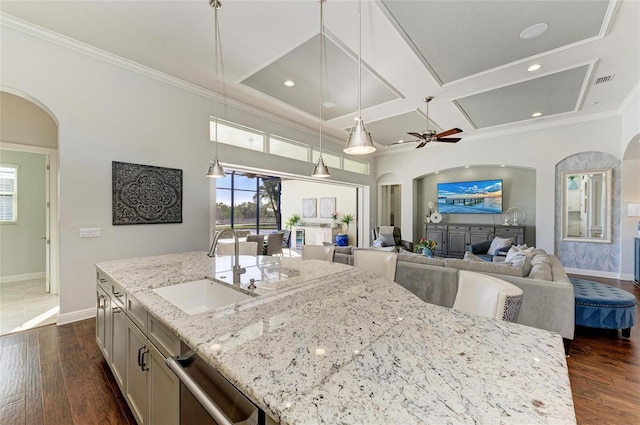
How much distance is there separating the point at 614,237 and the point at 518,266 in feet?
13.7

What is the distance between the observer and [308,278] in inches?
73.7

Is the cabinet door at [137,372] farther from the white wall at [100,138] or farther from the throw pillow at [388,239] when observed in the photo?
the throw pillow at [388,239]

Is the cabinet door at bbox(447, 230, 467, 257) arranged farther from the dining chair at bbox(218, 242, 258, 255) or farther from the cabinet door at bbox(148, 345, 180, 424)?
the cabinet door at bbox(148, 345, 180, 424)

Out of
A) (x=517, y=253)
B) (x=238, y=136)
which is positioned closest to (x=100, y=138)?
(x=238, y=136)

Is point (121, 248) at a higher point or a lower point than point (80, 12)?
lower

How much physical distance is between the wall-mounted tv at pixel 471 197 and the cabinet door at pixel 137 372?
8.00m

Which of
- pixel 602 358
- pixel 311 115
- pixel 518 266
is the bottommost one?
pixel 602 358

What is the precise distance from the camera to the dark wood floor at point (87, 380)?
1.82m

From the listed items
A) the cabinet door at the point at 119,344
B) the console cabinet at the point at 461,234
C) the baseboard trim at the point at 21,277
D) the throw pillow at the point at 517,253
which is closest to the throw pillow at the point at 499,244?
the console cabinet at the point at 461,234

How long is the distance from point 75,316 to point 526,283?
16.7 ft

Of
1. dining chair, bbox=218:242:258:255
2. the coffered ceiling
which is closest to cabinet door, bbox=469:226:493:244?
the coffered ceiling

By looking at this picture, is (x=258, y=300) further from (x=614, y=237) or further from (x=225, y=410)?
(x=614, y=237)

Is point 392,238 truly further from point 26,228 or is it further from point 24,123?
point 26,228

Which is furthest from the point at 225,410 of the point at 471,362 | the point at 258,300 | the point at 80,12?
the point at 80,12
